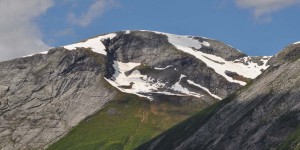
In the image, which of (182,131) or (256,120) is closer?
(256,120)

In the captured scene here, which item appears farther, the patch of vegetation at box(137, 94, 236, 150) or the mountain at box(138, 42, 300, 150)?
the patch of vegetation at box(137, 94, 236, 150)

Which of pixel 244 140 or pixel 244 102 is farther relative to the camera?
pixel 244 102

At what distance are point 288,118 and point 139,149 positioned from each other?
82019 mm

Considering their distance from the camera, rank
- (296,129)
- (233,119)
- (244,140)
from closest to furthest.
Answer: (296,129)
(244,140)
(233,119)

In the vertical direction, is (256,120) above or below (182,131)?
above

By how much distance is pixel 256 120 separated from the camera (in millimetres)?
135875

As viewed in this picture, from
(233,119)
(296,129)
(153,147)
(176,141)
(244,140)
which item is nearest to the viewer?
(296,129)

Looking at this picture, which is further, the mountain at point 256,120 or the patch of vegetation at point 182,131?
the patch of vegetation at point 182,131

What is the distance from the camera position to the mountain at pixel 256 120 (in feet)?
397

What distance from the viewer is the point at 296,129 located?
370 feet

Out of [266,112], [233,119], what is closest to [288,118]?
[266,112]

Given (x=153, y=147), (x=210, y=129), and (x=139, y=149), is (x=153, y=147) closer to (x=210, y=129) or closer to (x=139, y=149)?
(x=139, y=149)

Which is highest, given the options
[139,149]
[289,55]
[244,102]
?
[289,55]

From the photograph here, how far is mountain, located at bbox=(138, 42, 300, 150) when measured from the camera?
121 metres
